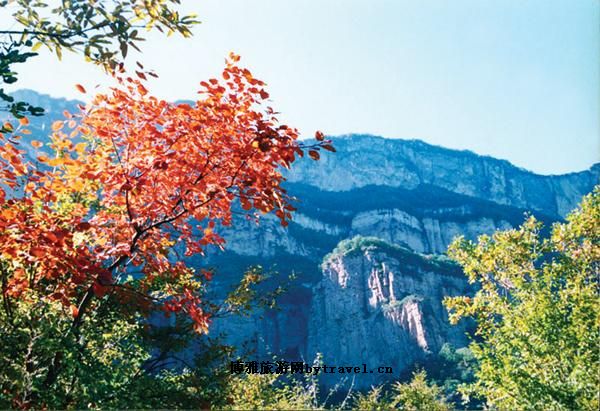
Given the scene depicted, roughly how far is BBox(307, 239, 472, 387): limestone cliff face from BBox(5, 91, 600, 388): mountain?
0.62ft

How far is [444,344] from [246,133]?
67.8 m

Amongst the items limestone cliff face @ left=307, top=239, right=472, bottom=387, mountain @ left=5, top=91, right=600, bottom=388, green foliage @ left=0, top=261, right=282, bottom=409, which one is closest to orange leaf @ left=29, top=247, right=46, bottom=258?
green foliage @ left=0, top=261, right=282, bottom=409

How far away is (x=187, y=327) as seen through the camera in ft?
18.9

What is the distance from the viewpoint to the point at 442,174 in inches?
5428

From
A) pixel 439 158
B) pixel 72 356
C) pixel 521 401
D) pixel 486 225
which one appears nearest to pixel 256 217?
pixel 72 356

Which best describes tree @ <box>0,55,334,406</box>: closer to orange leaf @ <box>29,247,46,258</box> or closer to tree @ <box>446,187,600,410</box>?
orange leaf @ <box>29,247,46,258</box>

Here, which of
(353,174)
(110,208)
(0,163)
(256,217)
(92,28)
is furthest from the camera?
(353,174)

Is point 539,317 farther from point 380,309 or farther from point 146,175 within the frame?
point 380,309

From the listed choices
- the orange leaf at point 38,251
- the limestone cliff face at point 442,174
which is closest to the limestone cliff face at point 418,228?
the limestone cliff face at point 442,174

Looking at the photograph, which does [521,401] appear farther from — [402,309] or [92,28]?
[402,309]

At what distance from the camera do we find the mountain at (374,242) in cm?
6850

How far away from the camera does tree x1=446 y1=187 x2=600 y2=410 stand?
25.0 ft

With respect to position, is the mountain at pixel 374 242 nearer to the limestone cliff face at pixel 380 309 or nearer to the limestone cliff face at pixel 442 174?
the limestone cliff face at pixel 380 309

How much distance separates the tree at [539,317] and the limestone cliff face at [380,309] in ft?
187
